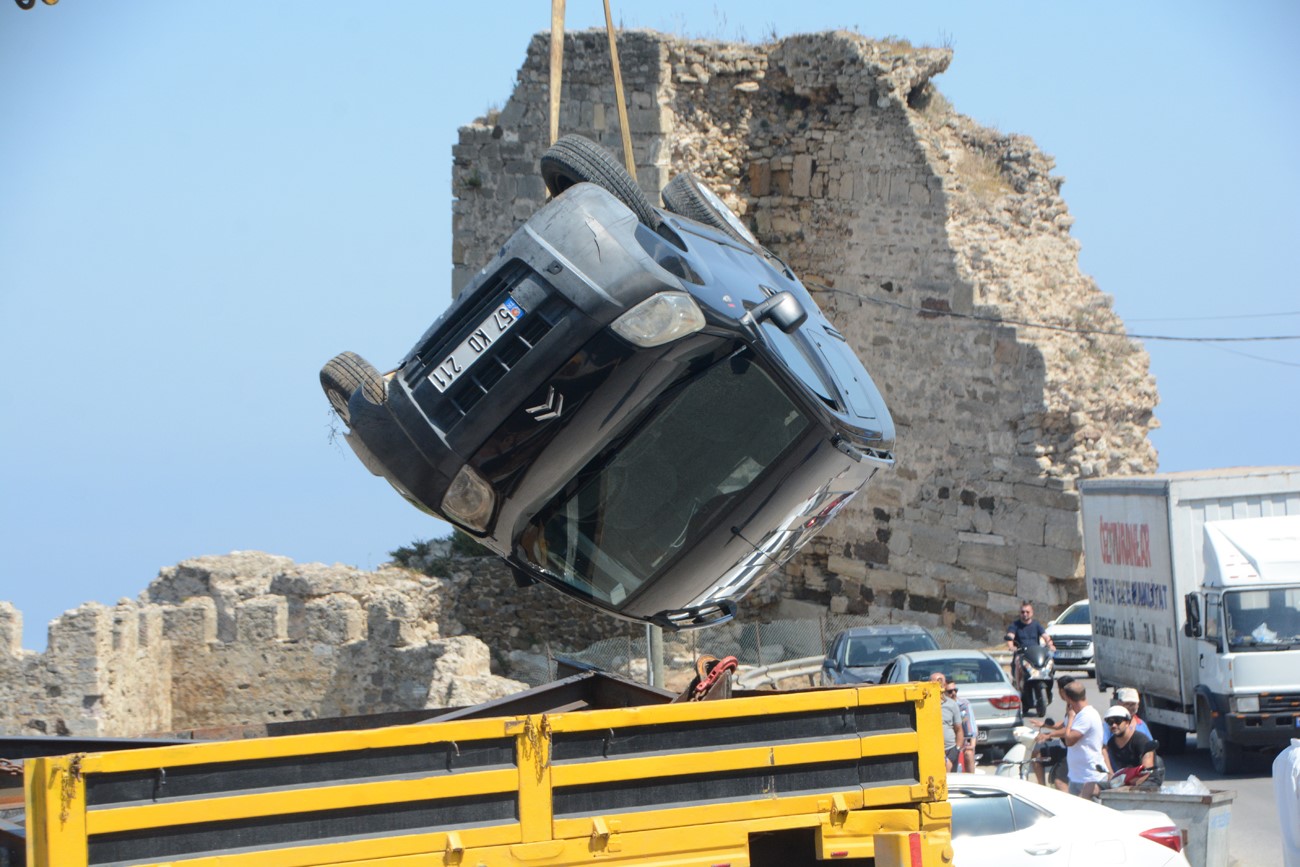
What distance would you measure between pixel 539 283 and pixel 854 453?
7.41 ft

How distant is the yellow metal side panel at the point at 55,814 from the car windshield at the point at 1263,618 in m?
10.8

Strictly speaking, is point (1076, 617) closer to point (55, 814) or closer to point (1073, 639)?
point (1073, 639)

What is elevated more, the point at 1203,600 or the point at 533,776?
the point at 1203,600

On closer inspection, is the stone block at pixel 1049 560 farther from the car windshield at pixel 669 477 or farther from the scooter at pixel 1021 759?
the car windshield at pixel 669 477

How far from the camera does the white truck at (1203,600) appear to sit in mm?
13305

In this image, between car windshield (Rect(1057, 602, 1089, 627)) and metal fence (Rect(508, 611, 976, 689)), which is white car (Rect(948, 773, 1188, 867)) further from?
car windshield (Rect(1057, 602, 1089, 627))

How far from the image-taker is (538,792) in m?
5.38

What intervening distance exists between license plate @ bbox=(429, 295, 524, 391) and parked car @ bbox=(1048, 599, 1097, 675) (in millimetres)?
13487

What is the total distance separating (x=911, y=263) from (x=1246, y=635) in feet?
33.3

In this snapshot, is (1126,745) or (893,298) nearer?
(1126,745)

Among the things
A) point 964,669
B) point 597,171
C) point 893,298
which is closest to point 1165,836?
point 597,171

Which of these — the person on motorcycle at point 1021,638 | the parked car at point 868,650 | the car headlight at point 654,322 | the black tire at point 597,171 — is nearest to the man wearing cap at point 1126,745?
the parked car at point 868,650

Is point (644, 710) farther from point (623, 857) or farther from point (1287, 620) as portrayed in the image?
point (1287, 620)

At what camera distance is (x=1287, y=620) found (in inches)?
535
